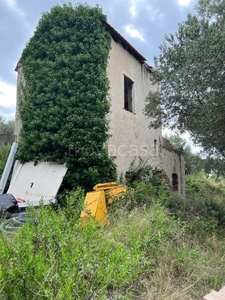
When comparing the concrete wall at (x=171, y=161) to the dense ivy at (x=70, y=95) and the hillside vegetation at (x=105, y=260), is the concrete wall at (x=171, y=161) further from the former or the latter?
the hillside vegetation at (x=105, y=260)

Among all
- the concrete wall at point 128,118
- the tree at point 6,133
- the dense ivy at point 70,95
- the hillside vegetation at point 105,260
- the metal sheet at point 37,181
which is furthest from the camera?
the tree at point 6,133

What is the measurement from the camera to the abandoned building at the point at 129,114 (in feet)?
32.7

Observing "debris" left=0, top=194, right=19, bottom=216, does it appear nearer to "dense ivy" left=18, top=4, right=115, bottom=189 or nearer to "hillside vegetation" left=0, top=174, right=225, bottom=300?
"dense ivy" left=18, top=4, right=115, bottom=189

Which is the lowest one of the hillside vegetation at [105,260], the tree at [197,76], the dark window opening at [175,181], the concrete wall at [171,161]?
the hillside vegetation at [105,260]

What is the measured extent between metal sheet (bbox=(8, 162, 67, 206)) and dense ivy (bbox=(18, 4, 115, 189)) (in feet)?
0.91

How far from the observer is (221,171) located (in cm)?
1104

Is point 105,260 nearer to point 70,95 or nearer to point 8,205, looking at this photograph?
point 8,205

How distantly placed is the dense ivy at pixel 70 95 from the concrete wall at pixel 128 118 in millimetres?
865

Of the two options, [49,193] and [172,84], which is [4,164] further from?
[172,84]

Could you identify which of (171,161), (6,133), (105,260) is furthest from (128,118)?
(6,133)

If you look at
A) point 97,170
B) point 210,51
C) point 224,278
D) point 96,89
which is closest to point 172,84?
point 210,51

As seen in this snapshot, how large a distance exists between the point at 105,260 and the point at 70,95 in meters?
7.16

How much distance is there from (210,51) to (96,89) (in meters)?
3.62

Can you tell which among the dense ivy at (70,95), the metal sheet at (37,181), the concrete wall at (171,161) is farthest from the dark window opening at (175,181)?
the metal sheet at (37,181)
